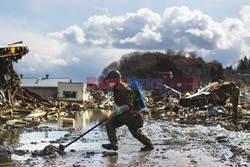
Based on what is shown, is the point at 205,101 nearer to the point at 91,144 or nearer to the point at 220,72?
the point at 91,144

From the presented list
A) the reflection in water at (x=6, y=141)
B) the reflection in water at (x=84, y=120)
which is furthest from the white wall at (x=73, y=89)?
the reflection in water at (x=6, y=141)

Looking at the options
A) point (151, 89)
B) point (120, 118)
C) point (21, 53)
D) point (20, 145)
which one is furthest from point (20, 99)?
point (151, 89)

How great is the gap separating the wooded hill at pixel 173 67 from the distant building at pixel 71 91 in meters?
54.9

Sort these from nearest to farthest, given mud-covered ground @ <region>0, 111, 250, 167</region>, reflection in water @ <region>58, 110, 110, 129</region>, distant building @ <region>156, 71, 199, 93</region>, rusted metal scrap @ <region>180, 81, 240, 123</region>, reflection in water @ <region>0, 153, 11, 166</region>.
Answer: mud-covered ground @ <region>0, 111, 250, 167</region>
reflection in water @ <region>0, 153, 11, 166</region>
reflection in water @ <region>58, 110, 110, 129</region>
rusted metal scrap @ <region>180, 81, 240, 123</region>
distant building @ <region>156, 71, 199, 93</region>

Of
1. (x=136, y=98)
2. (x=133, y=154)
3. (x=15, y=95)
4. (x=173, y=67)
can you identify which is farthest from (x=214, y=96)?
(x=173, y=67)

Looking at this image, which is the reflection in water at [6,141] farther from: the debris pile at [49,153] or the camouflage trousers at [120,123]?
the camouflage trousers at [120,123]

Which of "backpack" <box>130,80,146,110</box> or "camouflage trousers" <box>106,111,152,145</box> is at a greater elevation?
"backpack" <box>130,80,146,110</box>

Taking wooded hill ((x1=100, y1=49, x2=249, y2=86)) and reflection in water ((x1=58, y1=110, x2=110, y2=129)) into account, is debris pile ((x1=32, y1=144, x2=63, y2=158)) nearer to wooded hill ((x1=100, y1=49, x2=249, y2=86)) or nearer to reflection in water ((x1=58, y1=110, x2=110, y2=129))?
reflection in water ((x1=58, y1=110, x2=110, y2=129))

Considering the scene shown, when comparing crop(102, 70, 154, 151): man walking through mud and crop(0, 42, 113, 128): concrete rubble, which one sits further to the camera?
crop(0, 42, 113, 128): concrete rubble

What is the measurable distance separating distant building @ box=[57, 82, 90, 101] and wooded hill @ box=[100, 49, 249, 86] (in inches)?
2163

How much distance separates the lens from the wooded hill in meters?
114

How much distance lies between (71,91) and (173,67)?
5813cm

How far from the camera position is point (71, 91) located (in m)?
58.9

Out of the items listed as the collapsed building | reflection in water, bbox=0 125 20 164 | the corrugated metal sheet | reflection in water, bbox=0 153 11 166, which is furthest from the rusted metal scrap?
the corrugated metal sheet
